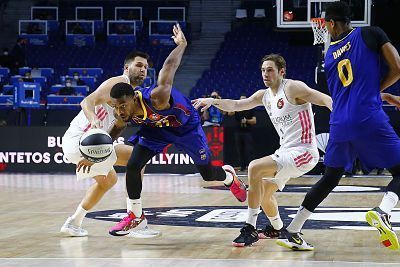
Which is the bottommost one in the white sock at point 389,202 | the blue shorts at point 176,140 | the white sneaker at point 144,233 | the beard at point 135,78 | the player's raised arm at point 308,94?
the white sneaker at point 144,233

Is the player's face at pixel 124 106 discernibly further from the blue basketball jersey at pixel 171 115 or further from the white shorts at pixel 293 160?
the white shorts at pixel 293 160

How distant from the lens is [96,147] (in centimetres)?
671

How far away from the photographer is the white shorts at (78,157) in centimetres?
732

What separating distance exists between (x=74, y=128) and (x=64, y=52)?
67.3 ft

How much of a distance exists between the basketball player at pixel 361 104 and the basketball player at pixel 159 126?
141 cm

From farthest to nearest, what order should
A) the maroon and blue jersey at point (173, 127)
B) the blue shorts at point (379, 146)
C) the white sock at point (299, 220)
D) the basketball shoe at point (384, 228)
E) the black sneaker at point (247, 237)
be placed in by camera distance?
the maroon and blue jersey at point (173, 127)
the black sneaker at point (247, 237)
the white sock at point (299, 220)
the blue shorts at point (379, 146)
the basketball shoe at point (384, 228)

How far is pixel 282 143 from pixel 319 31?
337 inches

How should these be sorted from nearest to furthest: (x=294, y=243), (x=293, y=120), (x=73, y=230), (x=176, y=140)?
(x=294, y=243)
(x=293, y=120)
(x=176, y=140)
(x=73, y=230)

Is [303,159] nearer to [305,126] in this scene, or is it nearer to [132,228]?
[305,126]

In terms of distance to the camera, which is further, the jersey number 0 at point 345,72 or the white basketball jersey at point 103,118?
the white basketball jersey at point 103,118

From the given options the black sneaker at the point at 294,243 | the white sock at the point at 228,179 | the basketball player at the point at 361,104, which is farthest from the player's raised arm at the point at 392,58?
the white sock at the point at 228,179

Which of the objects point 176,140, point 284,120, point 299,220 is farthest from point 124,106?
point 299,220

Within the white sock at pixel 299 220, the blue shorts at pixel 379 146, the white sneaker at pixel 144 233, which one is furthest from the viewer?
the white sneaker at pixel 144 233

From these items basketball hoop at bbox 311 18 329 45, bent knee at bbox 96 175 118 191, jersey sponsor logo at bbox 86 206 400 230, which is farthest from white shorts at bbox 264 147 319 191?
basketball hoop at bbox 311 18 329 45
